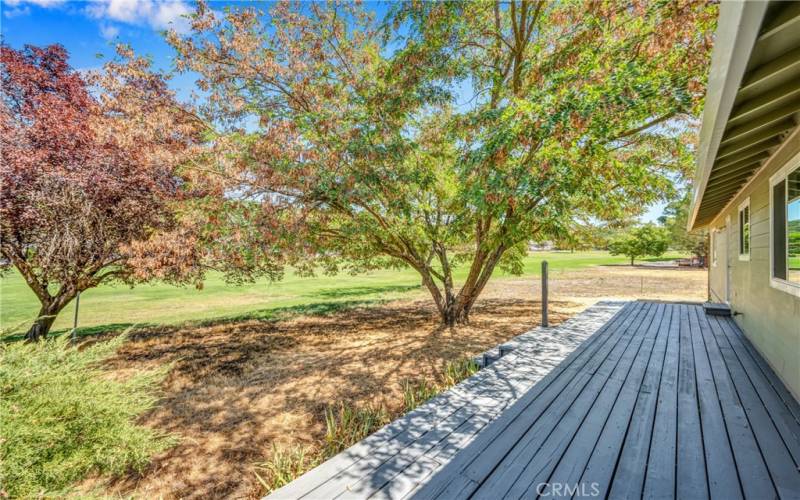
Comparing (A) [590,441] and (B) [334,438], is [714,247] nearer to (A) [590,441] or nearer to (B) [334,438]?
(A) [590,441]

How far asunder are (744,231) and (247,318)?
12.2m

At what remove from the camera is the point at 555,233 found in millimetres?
6348

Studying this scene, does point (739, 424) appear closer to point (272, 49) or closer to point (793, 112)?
point (793, 112)

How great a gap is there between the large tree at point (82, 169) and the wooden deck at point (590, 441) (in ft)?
15.6

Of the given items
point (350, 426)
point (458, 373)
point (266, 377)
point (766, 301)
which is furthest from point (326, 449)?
point (766, 301)

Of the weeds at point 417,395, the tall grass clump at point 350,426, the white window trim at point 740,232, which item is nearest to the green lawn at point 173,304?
the weeds at point 417,395

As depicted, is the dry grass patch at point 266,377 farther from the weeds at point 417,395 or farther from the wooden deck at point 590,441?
the wooden deck at point 590,441

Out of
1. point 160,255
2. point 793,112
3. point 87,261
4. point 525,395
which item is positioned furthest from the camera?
point 87,261

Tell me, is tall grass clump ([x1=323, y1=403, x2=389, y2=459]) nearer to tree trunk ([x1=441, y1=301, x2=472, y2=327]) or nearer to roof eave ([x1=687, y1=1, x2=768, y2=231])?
roof eave ([x1=687, y1=1, x2=768, y2=231])

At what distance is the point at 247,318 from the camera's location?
11.1 metres

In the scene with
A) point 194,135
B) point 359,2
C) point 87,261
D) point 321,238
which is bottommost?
point 87,261

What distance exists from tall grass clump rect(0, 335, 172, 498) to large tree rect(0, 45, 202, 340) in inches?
123

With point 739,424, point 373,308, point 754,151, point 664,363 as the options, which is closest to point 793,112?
point 754,151

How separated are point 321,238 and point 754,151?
6522 millimetres
